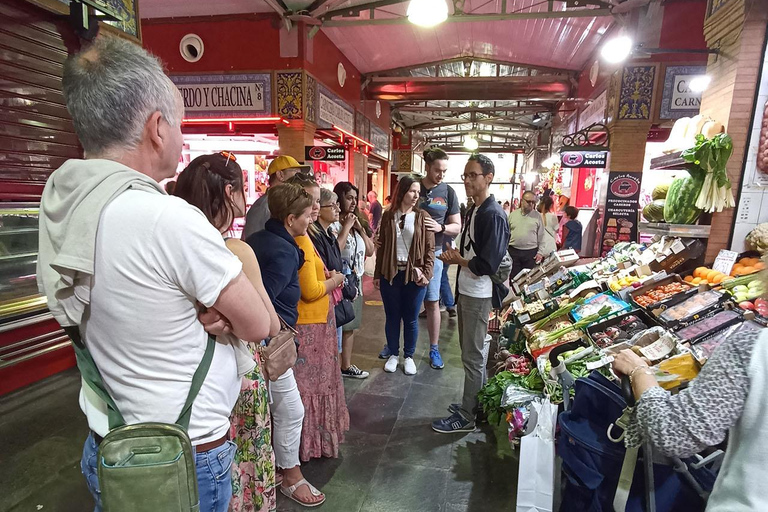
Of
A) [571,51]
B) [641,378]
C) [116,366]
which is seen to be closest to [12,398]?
[116,366]

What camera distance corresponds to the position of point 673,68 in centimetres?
611

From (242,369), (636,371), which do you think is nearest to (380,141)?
(636,371)

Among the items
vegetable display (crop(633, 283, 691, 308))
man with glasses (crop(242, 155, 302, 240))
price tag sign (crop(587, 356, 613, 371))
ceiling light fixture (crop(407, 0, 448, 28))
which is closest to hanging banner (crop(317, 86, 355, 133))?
ceiling light fixture (crop(407, 0, 448, 28))

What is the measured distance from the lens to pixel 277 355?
5.28 feet

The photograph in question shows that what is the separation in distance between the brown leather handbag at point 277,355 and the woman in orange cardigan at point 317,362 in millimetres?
517

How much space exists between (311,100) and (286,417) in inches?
239

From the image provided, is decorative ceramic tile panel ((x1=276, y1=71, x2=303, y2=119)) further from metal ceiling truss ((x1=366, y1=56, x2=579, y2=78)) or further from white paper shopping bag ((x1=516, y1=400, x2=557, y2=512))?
white paper shopping bag ((x1=516, y1=400, x2=557, y2=512))

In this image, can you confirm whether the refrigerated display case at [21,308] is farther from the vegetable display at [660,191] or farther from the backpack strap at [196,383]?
the vegetable display at [660,191]

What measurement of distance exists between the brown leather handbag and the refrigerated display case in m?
2.45

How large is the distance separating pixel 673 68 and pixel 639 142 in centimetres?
114

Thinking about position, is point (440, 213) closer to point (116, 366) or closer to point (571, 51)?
point (116, 366)

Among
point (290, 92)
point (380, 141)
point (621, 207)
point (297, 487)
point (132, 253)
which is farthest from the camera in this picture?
point (380, 141)

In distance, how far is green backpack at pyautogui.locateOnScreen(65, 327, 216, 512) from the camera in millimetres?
864

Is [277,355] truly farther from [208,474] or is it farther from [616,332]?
[616,332]
